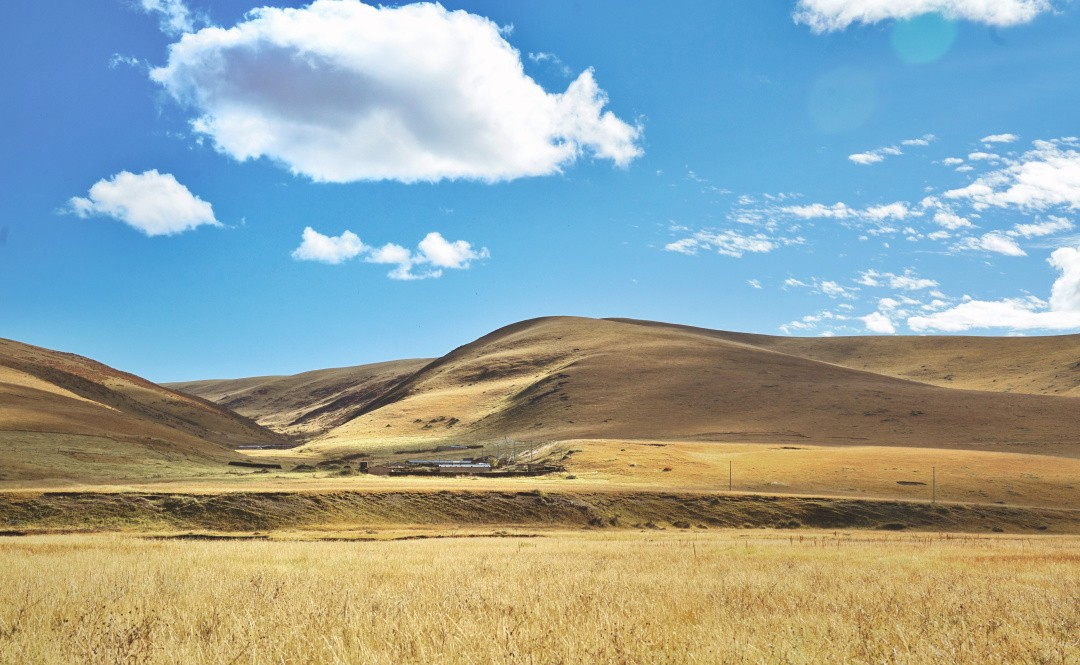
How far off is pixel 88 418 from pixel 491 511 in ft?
166

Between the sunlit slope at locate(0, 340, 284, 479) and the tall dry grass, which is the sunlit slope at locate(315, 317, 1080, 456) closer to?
the sunlit slope at locate(0, 340, 284, 479)

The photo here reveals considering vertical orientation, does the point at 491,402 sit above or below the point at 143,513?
above

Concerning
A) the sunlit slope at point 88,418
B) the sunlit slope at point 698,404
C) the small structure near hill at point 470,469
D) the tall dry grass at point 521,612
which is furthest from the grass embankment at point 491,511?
the sunlit slope at point 698,404

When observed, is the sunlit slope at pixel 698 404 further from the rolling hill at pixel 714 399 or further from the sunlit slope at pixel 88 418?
the sunlit slope at pixel 88 418

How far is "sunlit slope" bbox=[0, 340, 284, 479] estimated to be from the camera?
59.7 meters

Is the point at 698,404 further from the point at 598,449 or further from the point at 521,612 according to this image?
the point at 521,612

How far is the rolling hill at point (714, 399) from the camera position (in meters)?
102

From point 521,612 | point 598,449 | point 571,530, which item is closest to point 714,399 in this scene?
point 598,449

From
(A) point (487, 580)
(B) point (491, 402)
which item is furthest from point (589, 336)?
(A) point (487, 580)

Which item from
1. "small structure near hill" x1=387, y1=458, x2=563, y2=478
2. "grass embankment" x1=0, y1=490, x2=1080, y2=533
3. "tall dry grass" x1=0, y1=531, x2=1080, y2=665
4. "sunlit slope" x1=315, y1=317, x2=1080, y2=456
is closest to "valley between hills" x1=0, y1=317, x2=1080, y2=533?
"grass embankment" x1=0, y1=490, x2=1080, y2=533

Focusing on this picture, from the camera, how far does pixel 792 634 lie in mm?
7934

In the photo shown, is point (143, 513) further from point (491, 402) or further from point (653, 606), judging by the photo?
point (491, 402)

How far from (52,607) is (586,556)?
51.1ft

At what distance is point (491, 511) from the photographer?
45906 mm
